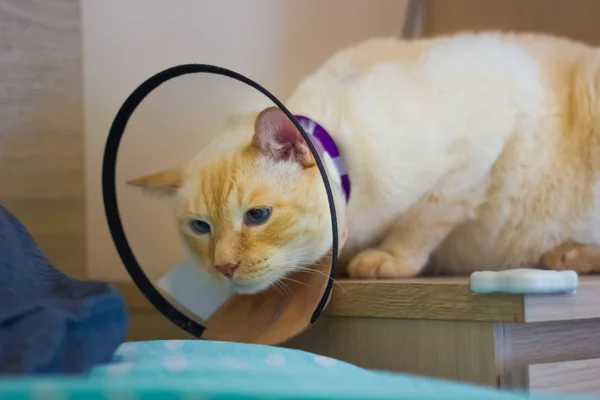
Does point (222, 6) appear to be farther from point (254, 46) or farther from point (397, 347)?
point (397, 347)

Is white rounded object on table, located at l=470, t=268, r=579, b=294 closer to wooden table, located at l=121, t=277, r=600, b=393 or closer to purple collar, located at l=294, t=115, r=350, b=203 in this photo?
wooden table, located at l=121, t=277, r=600, b=393

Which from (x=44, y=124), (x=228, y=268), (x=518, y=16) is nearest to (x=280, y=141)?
(x=228, y=268)

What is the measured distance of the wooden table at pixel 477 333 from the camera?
0.77m

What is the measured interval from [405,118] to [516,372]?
476mm

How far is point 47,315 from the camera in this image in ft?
1.98

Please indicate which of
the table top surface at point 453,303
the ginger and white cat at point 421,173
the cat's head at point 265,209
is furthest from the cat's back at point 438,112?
the table top surface at point 453,303

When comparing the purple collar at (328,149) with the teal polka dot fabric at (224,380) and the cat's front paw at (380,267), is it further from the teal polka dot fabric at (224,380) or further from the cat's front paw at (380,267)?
the teal polka dot fabric at (224,380)

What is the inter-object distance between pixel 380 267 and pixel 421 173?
0.17 m

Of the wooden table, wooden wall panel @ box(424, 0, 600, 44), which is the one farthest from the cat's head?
wooden wall panel @ box(424, 0, 600, 44)

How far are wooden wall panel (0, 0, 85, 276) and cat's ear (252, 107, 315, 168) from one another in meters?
0.52

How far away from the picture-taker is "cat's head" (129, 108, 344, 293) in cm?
98

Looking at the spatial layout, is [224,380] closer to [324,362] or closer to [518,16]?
[324,362]

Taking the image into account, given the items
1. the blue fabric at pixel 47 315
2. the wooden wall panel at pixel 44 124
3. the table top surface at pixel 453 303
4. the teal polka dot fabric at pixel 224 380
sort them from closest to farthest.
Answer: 1. the teal polka dot fabric at pixel 224 380
2. the blue fabric at pixel 47 315
3. the table top surface at pixel 453 303
4. the wooden wall panel at pixel 44 124

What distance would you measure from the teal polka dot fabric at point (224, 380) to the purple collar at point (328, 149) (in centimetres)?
39
